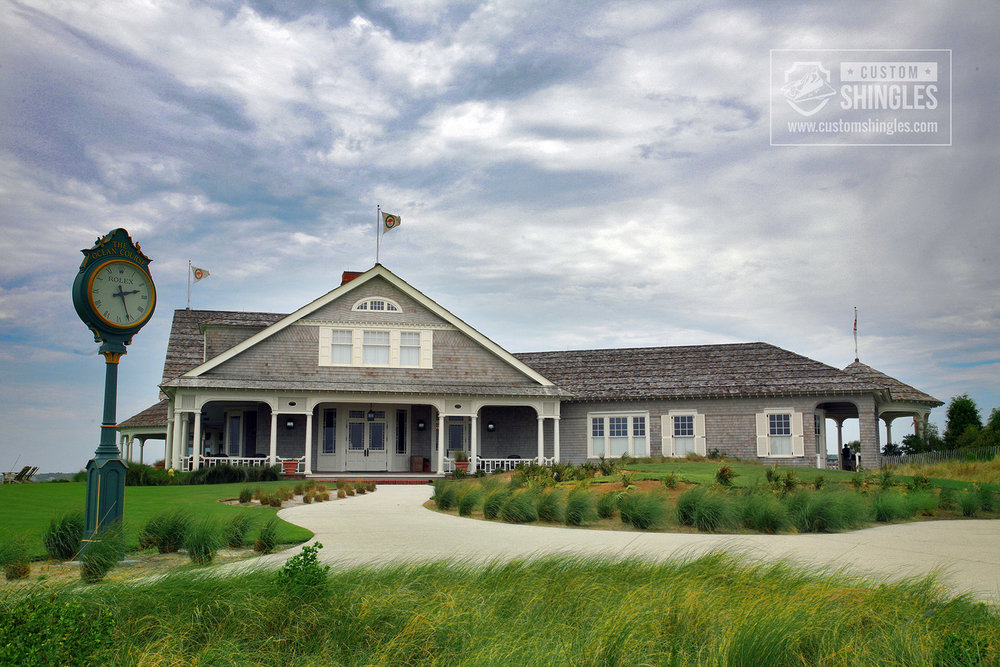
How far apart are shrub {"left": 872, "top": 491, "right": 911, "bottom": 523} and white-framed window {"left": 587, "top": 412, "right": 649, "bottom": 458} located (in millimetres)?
15069

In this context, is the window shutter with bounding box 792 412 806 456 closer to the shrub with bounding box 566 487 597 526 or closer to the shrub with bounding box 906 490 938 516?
the shrub with bounding box 906 490 938 516

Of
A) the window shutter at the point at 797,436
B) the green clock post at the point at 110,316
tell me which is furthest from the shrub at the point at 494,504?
the window shutter at the point at 797,436

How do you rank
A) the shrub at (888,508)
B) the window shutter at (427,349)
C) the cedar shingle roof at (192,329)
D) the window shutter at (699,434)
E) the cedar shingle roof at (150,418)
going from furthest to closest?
the cedar shingle roof at (150,418) → the cedar shingle roof at (192,329) → the window shutter at (699,434) → the window shutter at (427,349) → the shrub at (888,508)

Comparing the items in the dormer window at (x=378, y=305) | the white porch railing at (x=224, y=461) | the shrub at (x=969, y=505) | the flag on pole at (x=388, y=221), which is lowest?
the shrub at (x=969, y=505)

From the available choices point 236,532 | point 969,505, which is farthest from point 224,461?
point 969,505

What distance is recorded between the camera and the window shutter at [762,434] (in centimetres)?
2800

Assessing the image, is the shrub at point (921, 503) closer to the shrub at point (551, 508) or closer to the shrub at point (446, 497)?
the shrub at point (551, 508)

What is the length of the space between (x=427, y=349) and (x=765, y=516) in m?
17.7

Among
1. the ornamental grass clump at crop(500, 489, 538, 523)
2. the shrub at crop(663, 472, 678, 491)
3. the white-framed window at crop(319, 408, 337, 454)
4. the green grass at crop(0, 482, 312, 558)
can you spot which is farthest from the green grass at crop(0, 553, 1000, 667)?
the white-framed window at crop(319, 408, 337, 454)

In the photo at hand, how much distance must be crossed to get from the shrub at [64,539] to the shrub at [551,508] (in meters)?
6.87

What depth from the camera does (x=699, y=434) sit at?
28.9m

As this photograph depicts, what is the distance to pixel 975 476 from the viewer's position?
22938 millimetres

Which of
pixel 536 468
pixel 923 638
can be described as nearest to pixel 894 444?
pixel 536 468

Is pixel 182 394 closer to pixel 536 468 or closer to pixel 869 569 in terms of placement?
pixel 536 468
